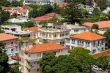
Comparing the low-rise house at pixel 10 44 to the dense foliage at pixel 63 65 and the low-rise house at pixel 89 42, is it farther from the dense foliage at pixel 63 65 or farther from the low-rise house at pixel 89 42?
the dense foliage at pixel 63 65

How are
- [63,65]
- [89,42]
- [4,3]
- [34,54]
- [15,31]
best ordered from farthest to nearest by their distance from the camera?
1. [4,3]
2. [15,31]
3. [89,42]
4. [34,54]
5. [63,65]

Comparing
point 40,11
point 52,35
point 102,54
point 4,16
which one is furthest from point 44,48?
point 40,11

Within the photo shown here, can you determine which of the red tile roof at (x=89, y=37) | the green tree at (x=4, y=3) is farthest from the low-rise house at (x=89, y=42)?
the green tree at (x=4, y=3)

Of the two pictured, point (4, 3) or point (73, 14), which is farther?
point (4, 3)

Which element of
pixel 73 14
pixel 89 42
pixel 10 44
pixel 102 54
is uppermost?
pixel 89 42

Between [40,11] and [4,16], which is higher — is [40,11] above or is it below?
below

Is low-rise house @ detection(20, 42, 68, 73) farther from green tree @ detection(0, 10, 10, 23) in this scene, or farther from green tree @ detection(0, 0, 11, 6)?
green tree @ detection(0, 0, 11, 6)

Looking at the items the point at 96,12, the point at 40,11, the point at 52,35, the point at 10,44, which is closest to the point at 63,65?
the point at 10,44

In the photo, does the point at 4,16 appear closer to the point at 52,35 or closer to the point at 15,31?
the point at 15,31

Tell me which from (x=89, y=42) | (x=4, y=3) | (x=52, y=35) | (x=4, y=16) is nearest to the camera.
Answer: (x=89, y=42)
